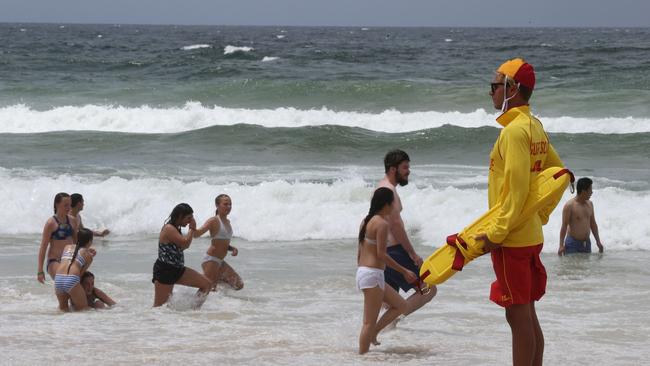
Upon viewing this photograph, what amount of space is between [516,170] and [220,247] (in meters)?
4.87

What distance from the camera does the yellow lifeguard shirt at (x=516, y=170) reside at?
15.2 ft

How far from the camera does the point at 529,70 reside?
191 inches

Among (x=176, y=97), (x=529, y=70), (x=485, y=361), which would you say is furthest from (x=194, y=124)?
(x=529, y=70)

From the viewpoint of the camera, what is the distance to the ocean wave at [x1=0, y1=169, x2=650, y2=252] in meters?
13.2

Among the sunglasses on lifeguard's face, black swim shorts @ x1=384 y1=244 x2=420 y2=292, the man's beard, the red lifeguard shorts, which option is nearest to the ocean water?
black swim shorts @ x1=384 y1=244 x2=420 y2=292

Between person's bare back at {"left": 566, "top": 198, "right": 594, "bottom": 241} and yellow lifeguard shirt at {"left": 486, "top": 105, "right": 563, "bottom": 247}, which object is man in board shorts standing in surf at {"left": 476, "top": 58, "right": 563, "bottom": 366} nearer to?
yellow lifeguard shirt at {"left": 486, "top": 105, "right": 563, "bottom": 247}

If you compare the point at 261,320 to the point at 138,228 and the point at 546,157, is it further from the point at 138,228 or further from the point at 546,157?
the point at 138,228

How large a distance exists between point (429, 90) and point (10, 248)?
19.2 m

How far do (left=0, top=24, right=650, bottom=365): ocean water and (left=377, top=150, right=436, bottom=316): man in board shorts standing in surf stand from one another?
52 cm

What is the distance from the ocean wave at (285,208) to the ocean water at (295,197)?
0.13 ft

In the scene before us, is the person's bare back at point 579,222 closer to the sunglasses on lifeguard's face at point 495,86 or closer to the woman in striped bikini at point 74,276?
the woman in striped bikini at point 74,276

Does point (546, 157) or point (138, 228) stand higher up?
point (546, 157)

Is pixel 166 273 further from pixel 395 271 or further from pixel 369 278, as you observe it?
pixel 369 278

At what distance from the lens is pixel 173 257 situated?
8500 mm
